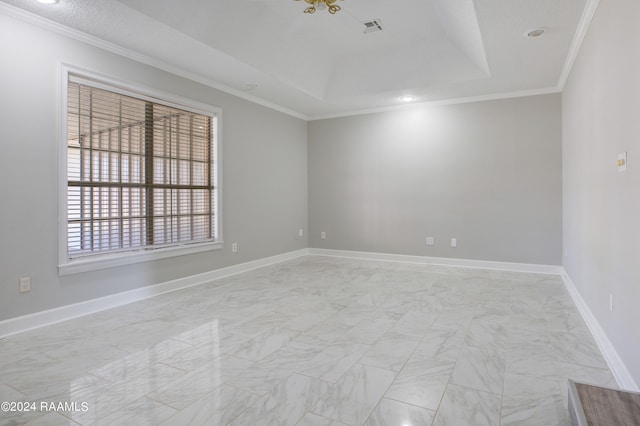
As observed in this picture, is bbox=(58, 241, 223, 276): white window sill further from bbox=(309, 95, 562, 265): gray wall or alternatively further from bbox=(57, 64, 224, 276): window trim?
bbox=(309, 95, 562, 265): gray wall

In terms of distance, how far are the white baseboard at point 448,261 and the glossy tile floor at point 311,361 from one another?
959 mm

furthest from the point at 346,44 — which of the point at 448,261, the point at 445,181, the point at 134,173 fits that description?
the point at 448,261

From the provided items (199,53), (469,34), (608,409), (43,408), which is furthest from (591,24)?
(43,408)

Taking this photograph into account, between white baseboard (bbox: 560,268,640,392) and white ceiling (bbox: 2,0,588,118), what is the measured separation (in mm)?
2505

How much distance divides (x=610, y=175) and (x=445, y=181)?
10.7ft

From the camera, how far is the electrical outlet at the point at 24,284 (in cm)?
298

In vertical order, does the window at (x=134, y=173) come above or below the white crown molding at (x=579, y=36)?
below

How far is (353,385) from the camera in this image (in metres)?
2.13

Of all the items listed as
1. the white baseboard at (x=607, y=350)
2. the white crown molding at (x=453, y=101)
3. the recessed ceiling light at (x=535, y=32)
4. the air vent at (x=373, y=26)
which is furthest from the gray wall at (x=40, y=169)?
the white baseboard at (x=607, y=350)

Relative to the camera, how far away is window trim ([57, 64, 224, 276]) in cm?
323

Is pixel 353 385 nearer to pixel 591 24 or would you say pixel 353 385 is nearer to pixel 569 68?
pixel 591 24

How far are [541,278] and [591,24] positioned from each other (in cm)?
312

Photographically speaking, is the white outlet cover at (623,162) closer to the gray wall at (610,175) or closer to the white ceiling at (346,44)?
the gray wall at (610,175)

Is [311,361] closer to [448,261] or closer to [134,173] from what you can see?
[134,173]
